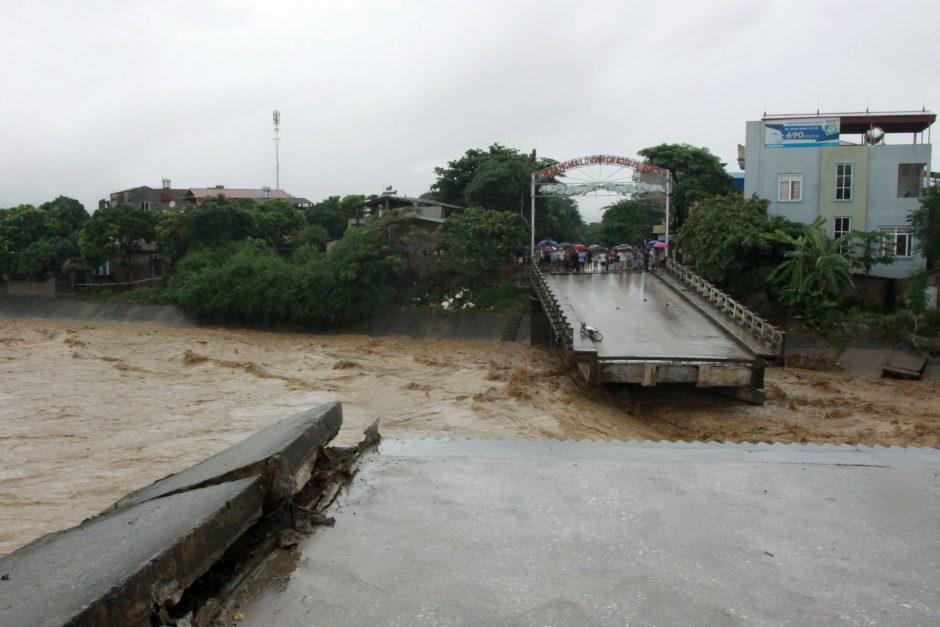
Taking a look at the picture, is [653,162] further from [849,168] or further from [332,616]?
[332,616]

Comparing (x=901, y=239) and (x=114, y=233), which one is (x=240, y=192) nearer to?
(x=114, y=233)

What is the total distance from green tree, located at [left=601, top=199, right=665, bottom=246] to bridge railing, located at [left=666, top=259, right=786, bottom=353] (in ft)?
90.1

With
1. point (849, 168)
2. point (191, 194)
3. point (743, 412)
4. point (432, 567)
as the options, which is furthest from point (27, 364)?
point (191, 194)

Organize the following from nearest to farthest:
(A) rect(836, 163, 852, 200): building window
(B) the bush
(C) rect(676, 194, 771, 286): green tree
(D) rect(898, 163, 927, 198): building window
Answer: (C) rect(676, 194, 771, 286): green tree < (D) rect(898, 163, 927, 198): building window < (A) rect(836, 163, 852, 200): building window < (B) the bush

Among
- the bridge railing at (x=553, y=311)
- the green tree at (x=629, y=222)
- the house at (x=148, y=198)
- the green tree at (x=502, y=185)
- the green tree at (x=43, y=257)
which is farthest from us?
the house at (x=148, y=198)

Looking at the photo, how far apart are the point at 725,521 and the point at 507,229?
27.5 metres

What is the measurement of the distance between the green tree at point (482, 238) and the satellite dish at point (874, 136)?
47.3ft

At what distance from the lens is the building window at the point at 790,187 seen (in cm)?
2925

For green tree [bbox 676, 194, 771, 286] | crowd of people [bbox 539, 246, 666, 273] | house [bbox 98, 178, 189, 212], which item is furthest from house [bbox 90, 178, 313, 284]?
green tree [bbox 676, 194, 771, 286]

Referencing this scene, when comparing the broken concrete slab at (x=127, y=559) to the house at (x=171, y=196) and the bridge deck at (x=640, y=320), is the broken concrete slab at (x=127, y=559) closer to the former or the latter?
the bridge deck at (x=640, y=320)

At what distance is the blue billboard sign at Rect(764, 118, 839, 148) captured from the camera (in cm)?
2917


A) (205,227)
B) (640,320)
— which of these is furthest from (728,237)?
(205,227)

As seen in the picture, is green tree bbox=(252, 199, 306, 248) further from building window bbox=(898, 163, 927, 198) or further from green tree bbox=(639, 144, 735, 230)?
building window bbox=(898, 163, 927, 198)

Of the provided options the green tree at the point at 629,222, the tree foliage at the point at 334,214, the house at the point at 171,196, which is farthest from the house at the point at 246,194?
the green tree at the point at 629,222
